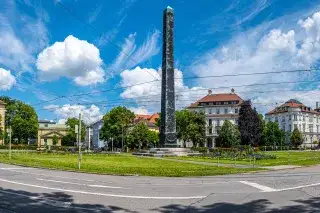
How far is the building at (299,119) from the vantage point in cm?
12619

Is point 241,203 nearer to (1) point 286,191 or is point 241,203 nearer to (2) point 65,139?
(1) point 286,191

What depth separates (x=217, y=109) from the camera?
12788 cm

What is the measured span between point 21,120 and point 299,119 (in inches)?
3324

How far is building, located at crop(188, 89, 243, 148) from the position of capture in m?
125

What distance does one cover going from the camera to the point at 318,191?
1355 centimetres

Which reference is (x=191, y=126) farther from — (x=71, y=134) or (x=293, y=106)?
(x=293, y=106)

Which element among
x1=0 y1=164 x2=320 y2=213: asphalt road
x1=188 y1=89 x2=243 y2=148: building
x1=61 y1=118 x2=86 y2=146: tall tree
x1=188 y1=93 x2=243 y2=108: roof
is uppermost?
x1=188 y1=93 x2=243 y2=108: roof

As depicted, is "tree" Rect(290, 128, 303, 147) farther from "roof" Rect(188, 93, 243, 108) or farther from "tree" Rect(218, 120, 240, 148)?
"roof" Rect(188, 93, 243, 108)

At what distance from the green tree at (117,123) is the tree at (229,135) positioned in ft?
86.1

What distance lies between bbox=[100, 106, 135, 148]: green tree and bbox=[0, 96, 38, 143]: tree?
66.3 feet

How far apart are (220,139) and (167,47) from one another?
6649 centimetres

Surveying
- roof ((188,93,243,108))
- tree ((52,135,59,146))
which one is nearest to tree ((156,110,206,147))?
roof ((188,93,243,108))

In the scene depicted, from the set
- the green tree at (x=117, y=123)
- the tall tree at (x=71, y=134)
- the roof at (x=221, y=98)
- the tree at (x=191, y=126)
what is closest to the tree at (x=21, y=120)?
the tall tree at (x=71, y=134)

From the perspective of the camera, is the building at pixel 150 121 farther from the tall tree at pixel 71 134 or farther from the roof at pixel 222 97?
the tall tree at pixel 71 134
